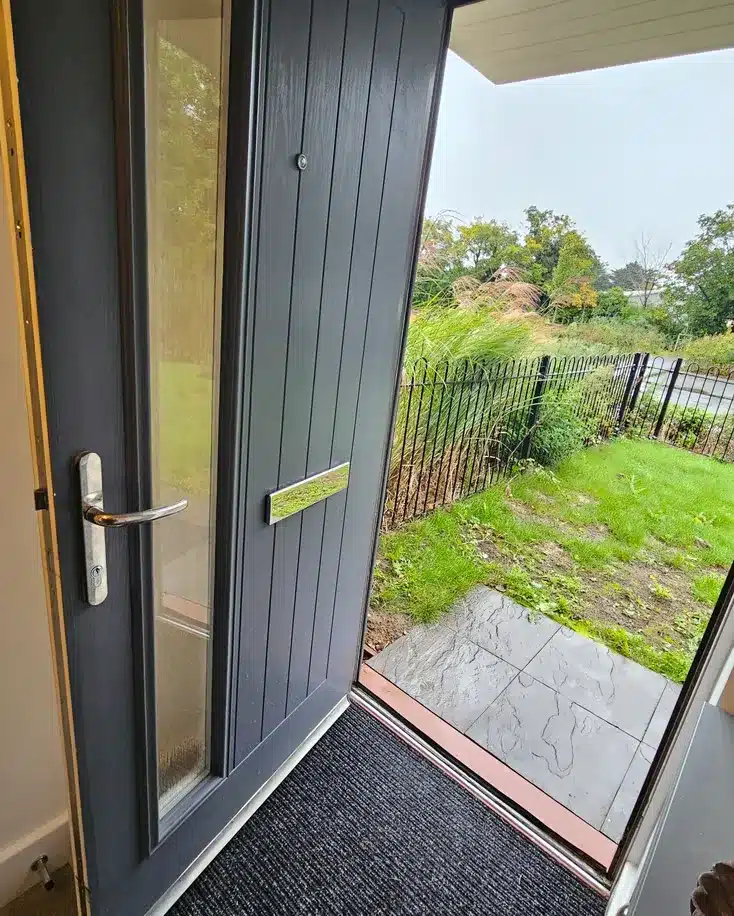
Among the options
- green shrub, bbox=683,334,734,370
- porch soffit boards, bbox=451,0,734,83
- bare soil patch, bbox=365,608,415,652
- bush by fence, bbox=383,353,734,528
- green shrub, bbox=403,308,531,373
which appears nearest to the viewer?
porch soffit boards, bbox=451,0,734,83

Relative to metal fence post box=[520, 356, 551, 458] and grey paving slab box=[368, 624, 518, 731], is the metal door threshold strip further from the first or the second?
metal fence post box=[520, 356, 551, 458]

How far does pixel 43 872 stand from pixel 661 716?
2.20 meters

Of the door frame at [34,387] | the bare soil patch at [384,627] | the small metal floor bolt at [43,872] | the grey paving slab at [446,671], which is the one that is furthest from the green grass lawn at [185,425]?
the bare soil patch at [384,627]

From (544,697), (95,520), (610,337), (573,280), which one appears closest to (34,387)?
(95,520)

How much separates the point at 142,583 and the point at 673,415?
9.78 ft

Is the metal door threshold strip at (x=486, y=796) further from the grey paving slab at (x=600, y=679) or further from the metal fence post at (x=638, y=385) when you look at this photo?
the metal fence post at (x=638, y=385)

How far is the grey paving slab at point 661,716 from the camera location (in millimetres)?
1872

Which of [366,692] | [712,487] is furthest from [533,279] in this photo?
[366,692]

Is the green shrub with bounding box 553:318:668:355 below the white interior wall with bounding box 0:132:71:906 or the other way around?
the other way around

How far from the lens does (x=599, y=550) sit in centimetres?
298

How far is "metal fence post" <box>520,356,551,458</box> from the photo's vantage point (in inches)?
127

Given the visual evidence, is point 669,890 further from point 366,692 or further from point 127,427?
point 366,692

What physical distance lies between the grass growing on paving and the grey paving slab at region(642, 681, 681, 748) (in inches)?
4.6

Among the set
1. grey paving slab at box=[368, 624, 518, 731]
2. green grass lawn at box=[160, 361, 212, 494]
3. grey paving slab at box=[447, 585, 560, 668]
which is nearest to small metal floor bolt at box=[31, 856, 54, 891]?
green grass lawn at box=[160, 361, 212, 494]
